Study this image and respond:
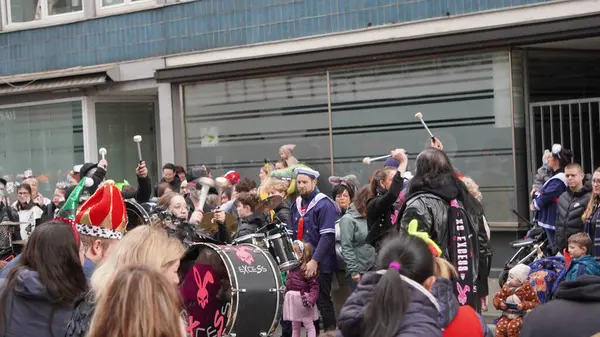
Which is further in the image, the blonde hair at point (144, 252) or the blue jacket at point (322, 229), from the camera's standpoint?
the blue jacket at point (322, 229)

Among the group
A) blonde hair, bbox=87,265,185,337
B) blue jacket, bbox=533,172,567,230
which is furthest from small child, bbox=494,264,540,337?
blonde hair, bbox=87,265,185,337

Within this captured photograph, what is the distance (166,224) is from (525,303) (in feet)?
10.6

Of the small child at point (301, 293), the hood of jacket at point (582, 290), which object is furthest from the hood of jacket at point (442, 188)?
the small child at point (301, 293)

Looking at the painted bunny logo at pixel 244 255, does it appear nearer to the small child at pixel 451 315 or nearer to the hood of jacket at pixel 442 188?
the hood of jacket at pixel 442 188

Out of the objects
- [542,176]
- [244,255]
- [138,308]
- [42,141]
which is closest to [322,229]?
[244,255]

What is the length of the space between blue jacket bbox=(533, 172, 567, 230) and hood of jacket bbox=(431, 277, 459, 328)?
680 cm

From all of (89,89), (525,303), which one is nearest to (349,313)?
(525,303)

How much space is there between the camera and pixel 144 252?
483 centimetres

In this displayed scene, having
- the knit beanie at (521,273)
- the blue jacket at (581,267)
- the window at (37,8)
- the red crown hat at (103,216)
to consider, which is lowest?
the knit beanie at (521,273)

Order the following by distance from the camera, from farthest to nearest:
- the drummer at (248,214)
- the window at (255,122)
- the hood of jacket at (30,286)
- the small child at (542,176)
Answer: the window at (255,122) < the small child at (542,176) < the drummer at (248,214) < the hood of jacket at (30,286)

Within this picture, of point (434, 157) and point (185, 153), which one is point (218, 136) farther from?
point (434, 157)

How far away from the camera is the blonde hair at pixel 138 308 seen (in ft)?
12.0

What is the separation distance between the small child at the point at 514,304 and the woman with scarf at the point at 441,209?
2038 mm

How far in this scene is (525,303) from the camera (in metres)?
9.30
